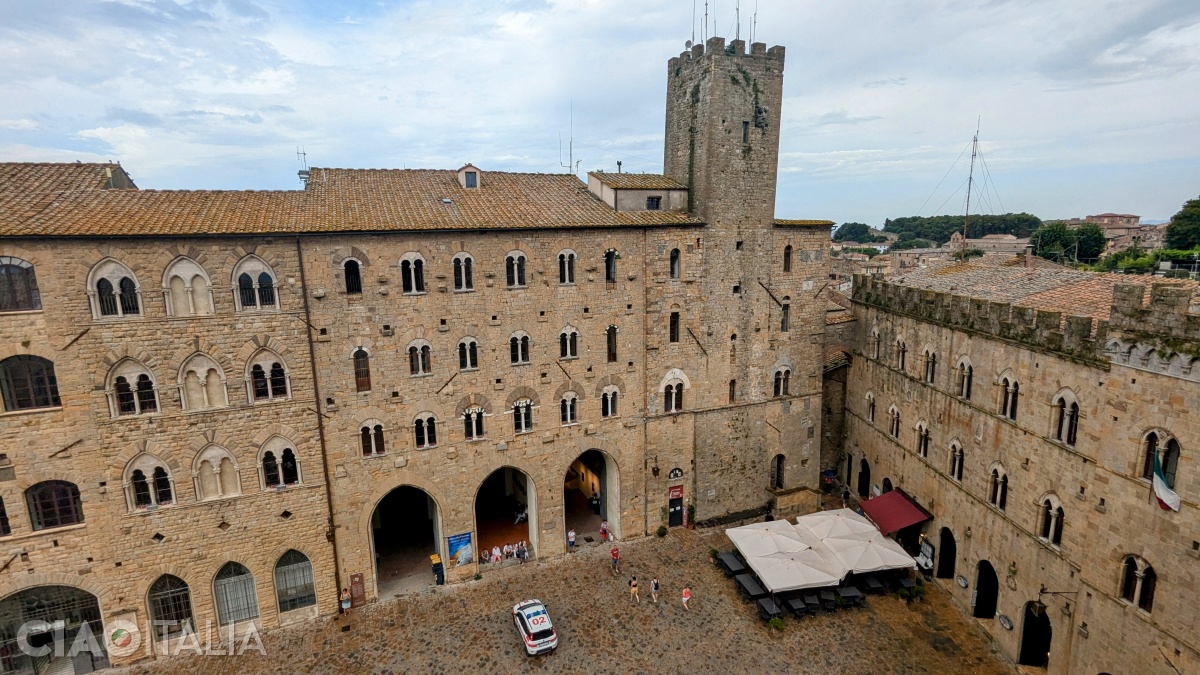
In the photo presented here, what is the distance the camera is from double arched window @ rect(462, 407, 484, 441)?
26422 mm

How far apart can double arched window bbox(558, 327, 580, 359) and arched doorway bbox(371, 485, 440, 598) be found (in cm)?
940

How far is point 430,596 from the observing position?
26.3 m

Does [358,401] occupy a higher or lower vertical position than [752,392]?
higher

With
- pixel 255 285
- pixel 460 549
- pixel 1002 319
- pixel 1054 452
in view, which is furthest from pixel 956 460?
pixel 255 285

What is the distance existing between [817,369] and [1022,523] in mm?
12763

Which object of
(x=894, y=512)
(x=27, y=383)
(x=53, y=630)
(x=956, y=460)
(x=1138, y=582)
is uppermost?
(x=27, y=383)

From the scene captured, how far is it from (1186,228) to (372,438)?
85.4 meters

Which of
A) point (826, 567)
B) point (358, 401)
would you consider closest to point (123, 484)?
point (358, 401)

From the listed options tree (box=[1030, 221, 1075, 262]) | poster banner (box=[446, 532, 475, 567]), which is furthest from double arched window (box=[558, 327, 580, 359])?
tree (box=[1030, 221, 1075, 262])

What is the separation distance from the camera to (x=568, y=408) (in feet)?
93.2

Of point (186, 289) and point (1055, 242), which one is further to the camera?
point (1055, 242)

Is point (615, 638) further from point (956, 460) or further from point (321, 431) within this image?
point (956, 460)

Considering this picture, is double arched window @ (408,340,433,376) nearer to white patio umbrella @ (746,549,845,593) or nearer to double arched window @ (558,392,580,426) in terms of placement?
double arched window @ (558,392,580,426)

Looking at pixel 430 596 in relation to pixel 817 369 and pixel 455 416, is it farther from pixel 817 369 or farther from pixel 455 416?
pixel 817 369
